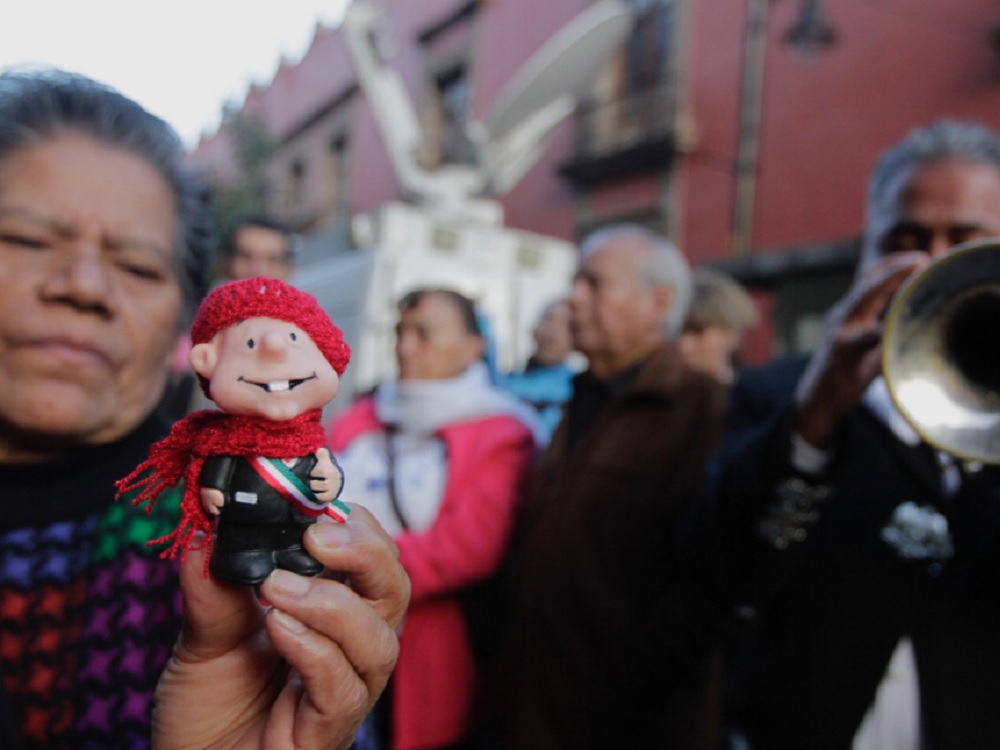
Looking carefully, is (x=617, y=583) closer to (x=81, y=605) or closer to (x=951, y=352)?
(x=951, y=352)

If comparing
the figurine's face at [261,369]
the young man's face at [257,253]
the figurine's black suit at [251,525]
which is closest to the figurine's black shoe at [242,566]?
the figurine's black suit at [251,525]

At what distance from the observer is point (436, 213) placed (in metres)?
6.36

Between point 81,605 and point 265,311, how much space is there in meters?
0.63

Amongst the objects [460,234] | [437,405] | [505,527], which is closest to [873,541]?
[505,527]

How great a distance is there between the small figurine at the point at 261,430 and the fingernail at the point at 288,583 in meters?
0.01

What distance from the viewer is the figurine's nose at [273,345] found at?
610 millimetres

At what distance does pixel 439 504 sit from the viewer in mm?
2051

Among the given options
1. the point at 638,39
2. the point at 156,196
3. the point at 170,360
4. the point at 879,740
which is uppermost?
the point at 638,39

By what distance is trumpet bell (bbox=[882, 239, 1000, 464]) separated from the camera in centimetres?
124

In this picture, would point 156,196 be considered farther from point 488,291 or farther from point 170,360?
point 488,291

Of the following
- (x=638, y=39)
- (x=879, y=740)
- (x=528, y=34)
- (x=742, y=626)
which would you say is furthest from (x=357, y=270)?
(x=528, y=34)

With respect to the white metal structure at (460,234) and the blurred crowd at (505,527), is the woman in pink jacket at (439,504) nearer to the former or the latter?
the blurred crowd at (505,527)

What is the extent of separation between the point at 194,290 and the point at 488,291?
5138 millimetres

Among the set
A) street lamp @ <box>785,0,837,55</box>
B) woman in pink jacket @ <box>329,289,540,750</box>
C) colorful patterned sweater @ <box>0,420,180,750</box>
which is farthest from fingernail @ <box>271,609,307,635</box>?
street lamp @ <box>785,0,837,55</box>
